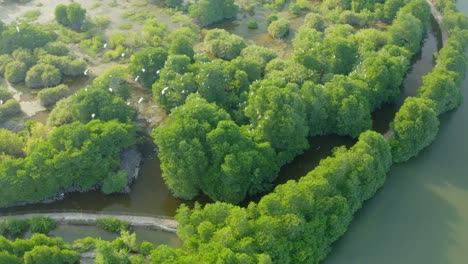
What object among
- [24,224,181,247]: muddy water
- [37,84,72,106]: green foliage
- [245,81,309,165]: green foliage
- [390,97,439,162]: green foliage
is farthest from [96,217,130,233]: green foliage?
[390,97,439,162]: green foliage

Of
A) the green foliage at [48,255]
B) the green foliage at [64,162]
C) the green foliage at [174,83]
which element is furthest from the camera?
the green foliage at [174,83]

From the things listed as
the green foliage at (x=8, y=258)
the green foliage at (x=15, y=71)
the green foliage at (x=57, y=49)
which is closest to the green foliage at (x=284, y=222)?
the green foliage at (x=8, y=258)

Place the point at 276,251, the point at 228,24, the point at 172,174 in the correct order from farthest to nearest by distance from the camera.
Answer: the point at 228,24
the point at 172,174
the point at 276,251

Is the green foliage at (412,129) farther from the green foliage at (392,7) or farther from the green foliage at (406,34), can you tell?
the green foliage at (392,7)

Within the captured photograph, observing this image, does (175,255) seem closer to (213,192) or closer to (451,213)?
(213,192)

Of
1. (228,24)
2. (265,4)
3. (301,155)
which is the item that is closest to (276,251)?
(301,155)

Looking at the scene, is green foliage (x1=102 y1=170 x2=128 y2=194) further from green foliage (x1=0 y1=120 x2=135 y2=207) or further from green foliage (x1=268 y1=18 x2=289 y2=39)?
green foliage (x1=268 y1=18 x2=289 y2=39)

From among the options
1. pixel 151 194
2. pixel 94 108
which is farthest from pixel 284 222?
pixel 94 108
